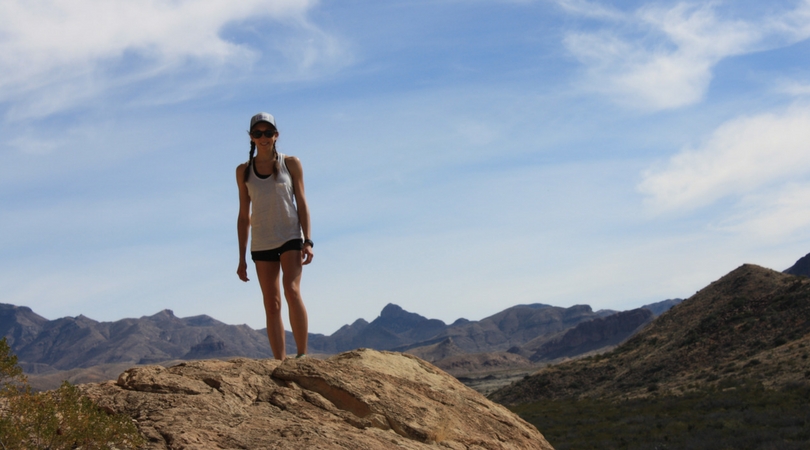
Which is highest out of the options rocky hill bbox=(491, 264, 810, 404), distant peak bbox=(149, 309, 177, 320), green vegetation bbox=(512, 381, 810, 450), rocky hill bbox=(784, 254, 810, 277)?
distant peak bbox=(149, 309, 177, 320)

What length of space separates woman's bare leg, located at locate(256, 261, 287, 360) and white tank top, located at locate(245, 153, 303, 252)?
16 cm

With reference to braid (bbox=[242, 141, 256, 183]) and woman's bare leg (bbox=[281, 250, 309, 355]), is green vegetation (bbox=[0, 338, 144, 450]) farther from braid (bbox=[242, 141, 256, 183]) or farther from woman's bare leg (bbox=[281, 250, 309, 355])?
braid (bbox=[242, 141, 256, 183])

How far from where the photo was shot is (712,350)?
3416 cm

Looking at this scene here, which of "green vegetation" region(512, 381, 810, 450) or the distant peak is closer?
"green vegetation" region(512, 381, 810, 450)

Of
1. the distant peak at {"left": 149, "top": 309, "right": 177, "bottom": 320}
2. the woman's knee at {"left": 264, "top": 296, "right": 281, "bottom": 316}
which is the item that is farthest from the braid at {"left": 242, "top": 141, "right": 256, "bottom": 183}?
the distant peak at {"left": 149, "top": 309, "right": 177, "bottom": 320}

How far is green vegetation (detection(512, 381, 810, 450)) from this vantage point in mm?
17328

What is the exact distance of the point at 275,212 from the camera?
5461mm

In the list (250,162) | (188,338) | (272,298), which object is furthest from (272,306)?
(188,338)

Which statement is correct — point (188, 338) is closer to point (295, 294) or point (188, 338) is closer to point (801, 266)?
point (801, 266)

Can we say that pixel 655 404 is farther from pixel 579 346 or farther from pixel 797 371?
pixel 579 346

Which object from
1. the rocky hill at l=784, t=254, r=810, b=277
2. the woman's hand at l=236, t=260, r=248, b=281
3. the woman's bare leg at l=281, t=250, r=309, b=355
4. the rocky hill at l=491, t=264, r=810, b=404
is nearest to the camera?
the woman's bare leg at l=281, t=250, r=309, b=355

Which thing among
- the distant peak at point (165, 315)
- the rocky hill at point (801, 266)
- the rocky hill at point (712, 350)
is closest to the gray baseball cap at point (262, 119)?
the rocky hill at point (712, 350)

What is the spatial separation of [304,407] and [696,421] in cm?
1941

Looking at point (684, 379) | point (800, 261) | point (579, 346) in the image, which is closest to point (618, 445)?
point (684, 379)
